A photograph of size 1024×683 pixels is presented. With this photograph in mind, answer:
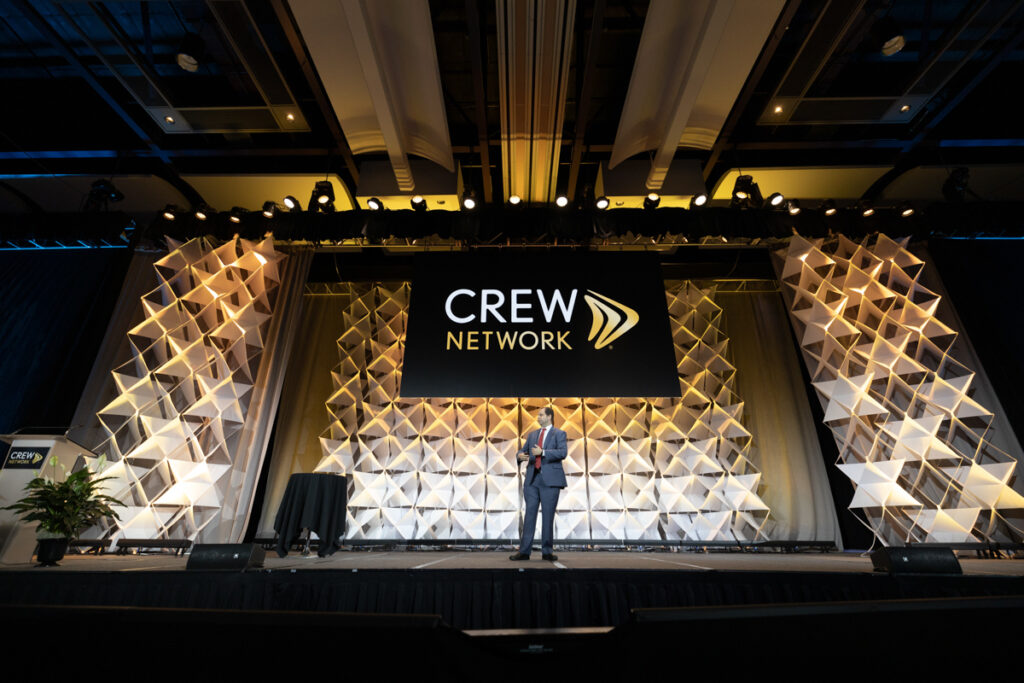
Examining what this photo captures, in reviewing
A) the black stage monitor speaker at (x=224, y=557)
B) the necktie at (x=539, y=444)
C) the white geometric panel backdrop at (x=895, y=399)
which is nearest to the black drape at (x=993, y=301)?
the white geometric panel backdrop at (x=895, y=399)

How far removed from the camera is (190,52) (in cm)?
437

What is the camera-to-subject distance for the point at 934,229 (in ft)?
19.2

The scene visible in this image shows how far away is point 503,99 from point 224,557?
4528 mm

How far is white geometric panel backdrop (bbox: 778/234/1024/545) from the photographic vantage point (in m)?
4.79

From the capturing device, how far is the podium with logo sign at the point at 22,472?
3.62 metres

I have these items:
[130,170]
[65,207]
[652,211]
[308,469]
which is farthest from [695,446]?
[65,207]

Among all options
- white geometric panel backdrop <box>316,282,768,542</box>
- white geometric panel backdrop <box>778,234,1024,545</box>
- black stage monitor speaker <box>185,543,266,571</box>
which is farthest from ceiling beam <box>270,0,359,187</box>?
white geometric panel backdrop <box>778,234,1024,545</box>

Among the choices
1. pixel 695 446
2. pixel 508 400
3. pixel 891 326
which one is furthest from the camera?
pixel 508 400

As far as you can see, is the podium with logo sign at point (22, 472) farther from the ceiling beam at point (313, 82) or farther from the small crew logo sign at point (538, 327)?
Answer: the ceiling beam at point (313, 82)

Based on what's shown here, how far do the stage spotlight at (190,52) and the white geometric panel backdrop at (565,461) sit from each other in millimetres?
3899

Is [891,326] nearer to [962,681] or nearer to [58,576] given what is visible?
[962,681]

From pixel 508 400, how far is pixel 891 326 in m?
5.24

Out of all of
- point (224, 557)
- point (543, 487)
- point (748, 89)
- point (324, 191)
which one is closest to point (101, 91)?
point (324, 191)

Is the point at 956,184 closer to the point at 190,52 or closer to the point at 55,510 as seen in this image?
the point at 190,52
